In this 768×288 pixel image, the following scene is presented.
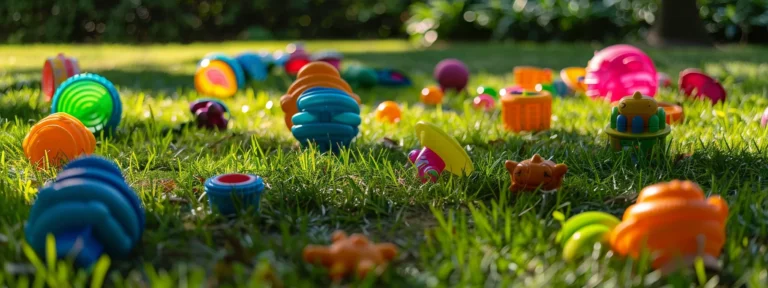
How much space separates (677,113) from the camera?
379cm

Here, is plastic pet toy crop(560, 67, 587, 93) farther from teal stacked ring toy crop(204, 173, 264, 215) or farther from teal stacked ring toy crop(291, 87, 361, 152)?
teal stacked ring toy crop(204, 173, 264, 215)

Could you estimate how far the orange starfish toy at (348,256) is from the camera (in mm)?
1892

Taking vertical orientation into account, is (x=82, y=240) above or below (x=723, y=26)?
above

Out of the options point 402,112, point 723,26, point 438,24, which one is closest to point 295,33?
point 438,24

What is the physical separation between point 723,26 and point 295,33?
6.40 metres

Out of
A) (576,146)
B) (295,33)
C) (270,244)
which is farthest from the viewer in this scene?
(295,33)

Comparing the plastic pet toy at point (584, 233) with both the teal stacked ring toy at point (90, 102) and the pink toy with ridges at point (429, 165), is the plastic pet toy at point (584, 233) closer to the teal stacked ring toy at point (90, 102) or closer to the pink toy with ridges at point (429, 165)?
the pink toy with ridges at point (429, 165)

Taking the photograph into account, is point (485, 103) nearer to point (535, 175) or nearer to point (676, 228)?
point (535, 175)

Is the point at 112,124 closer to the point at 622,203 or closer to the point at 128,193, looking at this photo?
the point at 128,193

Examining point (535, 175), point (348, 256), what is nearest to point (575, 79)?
point (535, 175)

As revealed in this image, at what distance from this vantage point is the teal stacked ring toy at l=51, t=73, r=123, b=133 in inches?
142

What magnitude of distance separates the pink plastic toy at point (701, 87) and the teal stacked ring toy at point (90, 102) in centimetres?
331

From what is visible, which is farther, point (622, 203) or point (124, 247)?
point (622, 203)

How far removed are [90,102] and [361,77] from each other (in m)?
2.42
